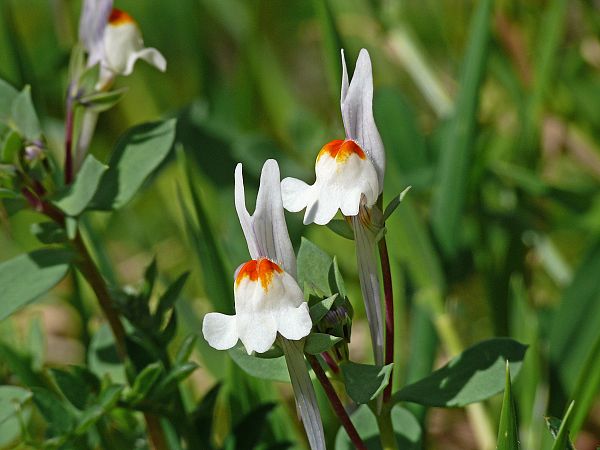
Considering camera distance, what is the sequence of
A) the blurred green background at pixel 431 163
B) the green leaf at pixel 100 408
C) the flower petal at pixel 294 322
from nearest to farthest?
the flower petal at pixel 294 322
the green leaf at pixel 100 408
the blurred green background at pixel 431 163

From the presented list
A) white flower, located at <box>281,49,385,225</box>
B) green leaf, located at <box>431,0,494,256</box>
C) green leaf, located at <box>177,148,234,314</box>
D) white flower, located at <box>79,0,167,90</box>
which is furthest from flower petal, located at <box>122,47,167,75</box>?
green leaf, located at <box>431,0,494,256</box>

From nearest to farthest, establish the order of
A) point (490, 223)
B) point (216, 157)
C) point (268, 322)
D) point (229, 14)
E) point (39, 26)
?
point (268, 322)
point (490, 223)
point (216, 157)
point (229, 14)
point (39, 26)

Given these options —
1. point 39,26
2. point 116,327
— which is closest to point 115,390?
point 116,327

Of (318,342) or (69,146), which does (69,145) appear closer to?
(69,146)

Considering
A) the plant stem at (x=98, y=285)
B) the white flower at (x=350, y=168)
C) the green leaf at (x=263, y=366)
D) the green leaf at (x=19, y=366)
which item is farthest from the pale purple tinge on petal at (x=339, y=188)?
the green leaf at (x=19, y=366)

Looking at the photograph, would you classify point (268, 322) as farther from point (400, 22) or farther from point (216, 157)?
point (400, 22)

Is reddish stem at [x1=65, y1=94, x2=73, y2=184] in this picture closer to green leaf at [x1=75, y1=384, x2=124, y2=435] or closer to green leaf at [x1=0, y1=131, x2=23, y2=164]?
green leaf at [x1=0, y1=131, x2=23, y2=164]

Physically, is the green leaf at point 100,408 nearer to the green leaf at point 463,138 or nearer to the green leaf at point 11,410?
the green leaf at point 11,410

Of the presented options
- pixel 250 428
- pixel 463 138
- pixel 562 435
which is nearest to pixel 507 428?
pixel 562 435
